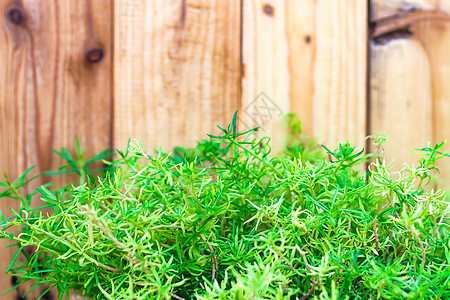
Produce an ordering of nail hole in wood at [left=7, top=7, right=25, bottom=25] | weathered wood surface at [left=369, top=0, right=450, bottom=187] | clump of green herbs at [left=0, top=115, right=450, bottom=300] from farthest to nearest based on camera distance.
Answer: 1. weathered wood surface at [left=369, top=0, right=450, bottom=187]
2. nail hole in wood at [left=7, top=7, right=25, bottom=25]
3. clump of green herbs at [left=0, top=115, right=450, bottom=300]

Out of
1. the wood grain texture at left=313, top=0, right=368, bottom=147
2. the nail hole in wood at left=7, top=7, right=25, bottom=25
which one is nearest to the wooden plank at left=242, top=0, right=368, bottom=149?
the wood grain texture at left=313, top=0, right=368, bottom=147

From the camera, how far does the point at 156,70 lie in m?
0.79

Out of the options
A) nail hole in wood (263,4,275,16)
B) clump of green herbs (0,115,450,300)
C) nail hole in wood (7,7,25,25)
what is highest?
nail hole in wood (263,4,275,16)

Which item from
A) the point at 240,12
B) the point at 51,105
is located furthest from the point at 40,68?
the point at 240,12

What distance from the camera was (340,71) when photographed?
2.76 ft

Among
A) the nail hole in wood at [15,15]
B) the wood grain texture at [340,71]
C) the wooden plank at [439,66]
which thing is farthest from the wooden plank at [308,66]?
the nail hole in wood at [15,15]

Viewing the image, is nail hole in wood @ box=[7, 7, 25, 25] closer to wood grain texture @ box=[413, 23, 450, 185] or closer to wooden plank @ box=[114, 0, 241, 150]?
wooden plank @ box=[114, 0, 241, 150]

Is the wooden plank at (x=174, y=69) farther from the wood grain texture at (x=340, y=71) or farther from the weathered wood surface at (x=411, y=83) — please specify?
the weathered wood surface at (x=411, y=83)

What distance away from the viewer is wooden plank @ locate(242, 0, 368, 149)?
82cm

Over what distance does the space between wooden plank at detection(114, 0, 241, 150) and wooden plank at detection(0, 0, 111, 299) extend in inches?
1.4

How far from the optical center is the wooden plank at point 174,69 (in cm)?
78

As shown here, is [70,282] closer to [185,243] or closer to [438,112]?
[185,243]

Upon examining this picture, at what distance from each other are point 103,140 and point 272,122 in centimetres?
35

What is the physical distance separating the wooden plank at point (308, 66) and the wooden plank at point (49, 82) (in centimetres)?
30
